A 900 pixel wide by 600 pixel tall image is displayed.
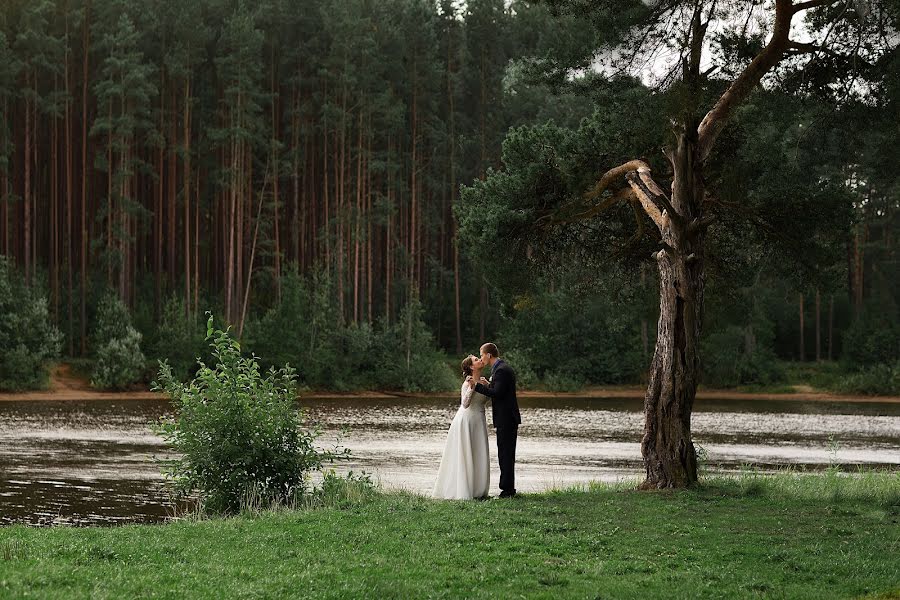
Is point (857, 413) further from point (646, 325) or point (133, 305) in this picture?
point (133, 305)

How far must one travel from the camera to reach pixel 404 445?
3069 cm

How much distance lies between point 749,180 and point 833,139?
63.5 inches

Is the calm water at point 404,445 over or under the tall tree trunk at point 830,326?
under

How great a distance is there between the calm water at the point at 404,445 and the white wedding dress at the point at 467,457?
10.8 ft

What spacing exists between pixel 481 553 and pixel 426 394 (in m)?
48.7

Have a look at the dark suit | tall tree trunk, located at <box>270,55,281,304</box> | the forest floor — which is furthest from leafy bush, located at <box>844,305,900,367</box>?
the dark suit

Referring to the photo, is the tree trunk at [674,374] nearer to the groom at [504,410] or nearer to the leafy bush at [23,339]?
the groom at [504,410]

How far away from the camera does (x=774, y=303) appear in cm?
7219

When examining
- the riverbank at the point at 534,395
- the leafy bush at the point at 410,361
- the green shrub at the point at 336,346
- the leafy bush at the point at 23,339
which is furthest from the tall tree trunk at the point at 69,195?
the leafy bush at the point at 410,361

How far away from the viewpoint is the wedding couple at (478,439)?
52.2ft

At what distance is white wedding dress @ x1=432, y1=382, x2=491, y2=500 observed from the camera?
15.9 metres

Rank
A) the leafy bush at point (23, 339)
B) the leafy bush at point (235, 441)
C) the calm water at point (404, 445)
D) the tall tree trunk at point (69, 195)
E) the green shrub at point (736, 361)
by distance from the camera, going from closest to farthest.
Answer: the leafy bush at point (235, 441) → the calm water at point (404, 445) → the leafy bush at point (23, 339) → the tall tree trunk at point (69, 195) → the green shrub at point (736, 361)

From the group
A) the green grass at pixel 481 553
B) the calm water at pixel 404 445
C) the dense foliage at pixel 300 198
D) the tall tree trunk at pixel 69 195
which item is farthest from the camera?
the dense foliage at pixel 300 198

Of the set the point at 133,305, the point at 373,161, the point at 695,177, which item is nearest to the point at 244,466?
the point at 695,177
